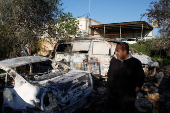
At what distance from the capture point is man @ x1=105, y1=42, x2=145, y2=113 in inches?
88.9

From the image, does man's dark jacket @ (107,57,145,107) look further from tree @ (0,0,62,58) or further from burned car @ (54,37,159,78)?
tree @ (0,0,62,58)

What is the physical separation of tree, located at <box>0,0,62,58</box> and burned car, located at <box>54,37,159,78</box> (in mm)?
1761

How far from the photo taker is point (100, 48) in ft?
21.0

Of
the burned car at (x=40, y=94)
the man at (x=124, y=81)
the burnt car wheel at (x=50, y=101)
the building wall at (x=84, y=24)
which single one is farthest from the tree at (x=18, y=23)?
the building wall at (x=84, y=24)

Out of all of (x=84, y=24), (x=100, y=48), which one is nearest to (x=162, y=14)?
(x=100, y=48)

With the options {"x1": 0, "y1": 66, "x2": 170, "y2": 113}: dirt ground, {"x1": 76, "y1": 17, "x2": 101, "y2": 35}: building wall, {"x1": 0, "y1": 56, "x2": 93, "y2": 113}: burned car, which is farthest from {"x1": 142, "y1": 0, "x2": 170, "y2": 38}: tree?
{"x1": 76, "y1": 17, "x2": 101, "y2": 35}: building wall

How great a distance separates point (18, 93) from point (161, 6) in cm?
965

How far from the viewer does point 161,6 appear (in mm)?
9141

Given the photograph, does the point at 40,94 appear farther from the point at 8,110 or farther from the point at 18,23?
the point at 18,23

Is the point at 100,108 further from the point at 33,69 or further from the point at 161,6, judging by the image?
the point at 161,6

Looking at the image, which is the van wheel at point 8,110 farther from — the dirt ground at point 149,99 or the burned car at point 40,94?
the dirt ground at point 149,99

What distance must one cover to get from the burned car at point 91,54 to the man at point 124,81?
12.4 feet

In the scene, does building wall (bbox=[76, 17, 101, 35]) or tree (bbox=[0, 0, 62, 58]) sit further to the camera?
building wall (bbox=[76, 17, 101, 35])

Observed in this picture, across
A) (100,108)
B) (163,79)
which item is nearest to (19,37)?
(100,108)
